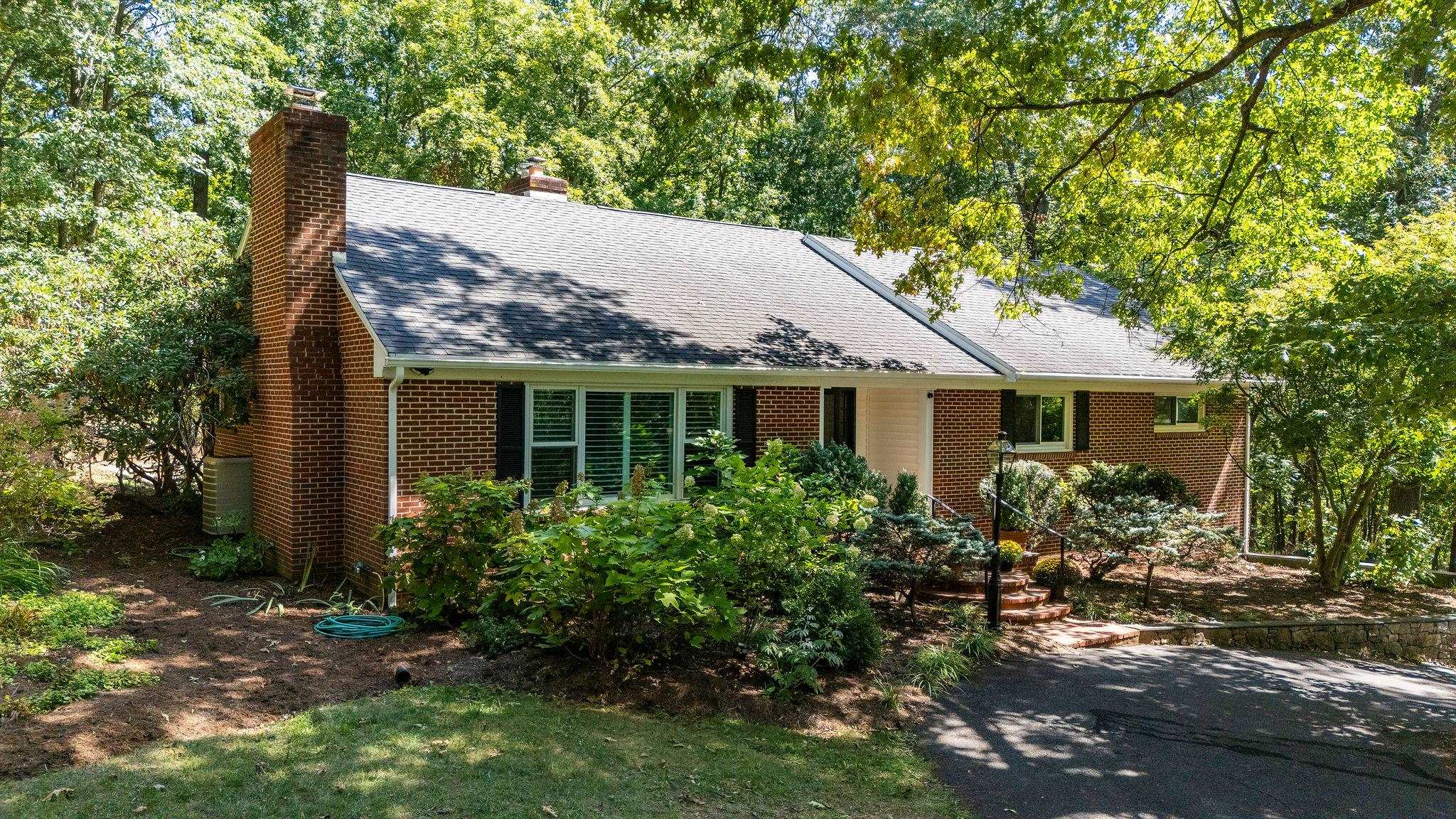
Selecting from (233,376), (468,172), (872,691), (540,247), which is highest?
(468,172)

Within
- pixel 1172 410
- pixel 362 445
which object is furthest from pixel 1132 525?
pixel 362 445

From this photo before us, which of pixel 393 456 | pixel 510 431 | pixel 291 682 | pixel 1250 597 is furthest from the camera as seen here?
pixel 1250 597

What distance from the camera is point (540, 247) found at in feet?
43.6

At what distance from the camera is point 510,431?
1020 cm

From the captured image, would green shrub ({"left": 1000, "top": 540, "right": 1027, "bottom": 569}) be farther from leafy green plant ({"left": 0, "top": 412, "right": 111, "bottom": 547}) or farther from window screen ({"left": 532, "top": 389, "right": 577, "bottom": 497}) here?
leafy green plant ({"left": 0, "top": 412, "right": 111, "bottom": 547})

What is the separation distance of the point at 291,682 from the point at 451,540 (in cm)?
190

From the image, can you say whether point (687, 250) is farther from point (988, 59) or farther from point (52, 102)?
point (52, 102)

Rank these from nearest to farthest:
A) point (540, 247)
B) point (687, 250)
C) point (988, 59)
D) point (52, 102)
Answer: point (988, 59), point (540, 247), point (687, 250), point (52, 102)

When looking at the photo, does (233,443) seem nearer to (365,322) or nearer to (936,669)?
(365,322)

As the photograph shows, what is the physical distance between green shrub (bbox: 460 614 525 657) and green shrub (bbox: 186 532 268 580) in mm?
4045

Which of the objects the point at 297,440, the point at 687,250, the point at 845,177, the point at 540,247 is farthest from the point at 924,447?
the point at 845,177

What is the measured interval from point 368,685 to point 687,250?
9803mm

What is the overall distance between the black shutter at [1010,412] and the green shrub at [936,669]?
6.59m

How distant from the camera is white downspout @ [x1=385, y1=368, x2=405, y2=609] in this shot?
9.37 metres
